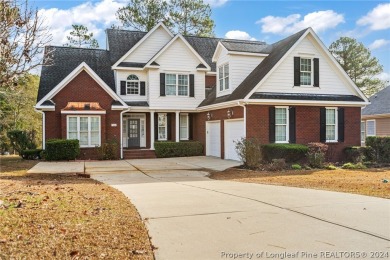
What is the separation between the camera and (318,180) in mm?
11984

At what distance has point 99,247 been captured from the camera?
4.68 meters

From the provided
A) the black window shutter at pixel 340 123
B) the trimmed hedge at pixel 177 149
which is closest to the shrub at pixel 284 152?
the black window shutter at pixel 340 123

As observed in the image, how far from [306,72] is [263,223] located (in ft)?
50.7

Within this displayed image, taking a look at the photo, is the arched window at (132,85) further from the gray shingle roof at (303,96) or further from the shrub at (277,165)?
the shrub at (277,165)

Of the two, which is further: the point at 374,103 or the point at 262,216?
the point at 374,103

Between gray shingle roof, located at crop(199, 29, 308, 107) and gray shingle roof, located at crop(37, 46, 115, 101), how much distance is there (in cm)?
875

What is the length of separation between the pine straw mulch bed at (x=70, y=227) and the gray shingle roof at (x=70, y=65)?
16.8 meters

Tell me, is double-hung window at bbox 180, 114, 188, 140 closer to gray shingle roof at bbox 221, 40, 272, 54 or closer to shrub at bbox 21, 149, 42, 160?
gray shingle roof at bbox 221, 40, 272, 54

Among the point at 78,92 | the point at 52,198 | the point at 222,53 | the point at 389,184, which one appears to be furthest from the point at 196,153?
the point at 52,198

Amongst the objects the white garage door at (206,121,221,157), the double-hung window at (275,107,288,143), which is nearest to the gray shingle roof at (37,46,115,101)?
the white garage door at (206,121,221,157)

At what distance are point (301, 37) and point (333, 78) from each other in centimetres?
309

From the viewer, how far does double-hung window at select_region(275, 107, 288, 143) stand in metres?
18.8

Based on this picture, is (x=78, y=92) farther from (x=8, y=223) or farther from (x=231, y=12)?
(x=8, y=223)

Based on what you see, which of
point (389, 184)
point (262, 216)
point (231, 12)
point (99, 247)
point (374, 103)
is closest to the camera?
point (99, 247)
